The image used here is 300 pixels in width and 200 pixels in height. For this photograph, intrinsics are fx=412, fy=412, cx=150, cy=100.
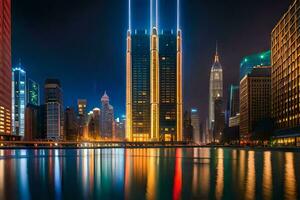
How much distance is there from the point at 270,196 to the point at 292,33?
168029 millimetres

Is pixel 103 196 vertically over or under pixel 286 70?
under

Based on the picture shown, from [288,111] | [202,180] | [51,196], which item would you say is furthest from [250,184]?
[288,111]

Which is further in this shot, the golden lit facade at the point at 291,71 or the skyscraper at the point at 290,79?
the golden lit facade at the point at 291,71

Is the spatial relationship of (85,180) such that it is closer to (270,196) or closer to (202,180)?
(202,180)

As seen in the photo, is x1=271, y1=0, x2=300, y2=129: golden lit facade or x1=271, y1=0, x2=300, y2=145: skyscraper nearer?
x1=271, y1=0, x2=300, y2=145: skyscraper

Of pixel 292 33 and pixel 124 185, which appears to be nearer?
pixel 124 185

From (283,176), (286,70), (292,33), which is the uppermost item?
(292,33)

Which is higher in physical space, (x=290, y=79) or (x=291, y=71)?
(x=291, y=71)

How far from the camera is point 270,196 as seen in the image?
95.5ft

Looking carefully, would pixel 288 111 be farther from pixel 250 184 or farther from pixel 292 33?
pixel 250 184

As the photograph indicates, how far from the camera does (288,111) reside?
184125mm

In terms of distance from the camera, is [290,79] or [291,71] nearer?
[291,71]

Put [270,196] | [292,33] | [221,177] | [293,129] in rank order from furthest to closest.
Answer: [292,33]
[293,129]
[221,177]
[270,196]

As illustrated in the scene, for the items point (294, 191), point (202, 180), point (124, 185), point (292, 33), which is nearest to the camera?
point (294, 191)
